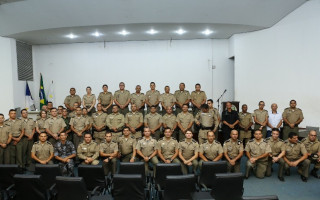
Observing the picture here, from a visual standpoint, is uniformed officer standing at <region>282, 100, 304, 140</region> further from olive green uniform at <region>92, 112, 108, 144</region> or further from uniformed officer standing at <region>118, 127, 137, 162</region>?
olive green uniform at <region>92, 112, 108, 144</region>

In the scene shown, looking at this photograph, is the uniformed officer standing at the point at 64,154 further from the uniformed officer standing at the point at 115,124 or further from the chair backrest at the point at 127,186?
the chair backrest at the point at 127,186

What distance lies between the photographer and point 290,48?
830cm

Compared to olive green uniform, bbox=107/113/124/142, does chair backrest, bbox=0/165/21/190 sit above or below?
below

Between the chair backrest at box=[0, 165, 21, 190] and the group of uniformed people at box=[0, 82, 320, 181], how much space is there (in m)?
1.20

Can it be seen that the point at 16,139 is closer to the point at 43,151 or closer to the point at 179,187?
the point at 43,151

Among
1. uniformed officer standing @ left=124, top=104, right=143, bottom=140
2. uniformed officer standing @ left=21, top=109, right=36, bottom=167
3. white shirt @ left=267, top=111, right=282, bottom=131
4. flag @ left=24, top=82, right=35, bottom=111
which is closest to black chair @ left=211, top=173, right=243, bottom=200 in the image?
uniformed officer standing @ left=124, top=104, right=143, bottom=140

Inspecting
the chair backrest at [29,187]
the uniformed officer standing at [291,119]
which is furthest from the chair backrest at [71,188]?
the uniformed officer standing at [291,119]

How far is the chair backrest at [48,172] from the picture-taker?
14.5 feet

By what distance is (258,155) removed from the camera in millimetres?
5961

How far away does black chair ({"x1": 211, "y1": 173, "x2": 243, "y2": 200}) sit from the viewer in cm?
362

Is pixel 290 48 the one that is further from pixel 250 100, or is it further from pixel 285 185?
pixel 285 185

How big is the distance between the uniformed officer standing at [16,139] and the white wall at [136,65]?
13.0 ft

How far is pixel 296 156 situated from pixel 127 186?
14.6ft

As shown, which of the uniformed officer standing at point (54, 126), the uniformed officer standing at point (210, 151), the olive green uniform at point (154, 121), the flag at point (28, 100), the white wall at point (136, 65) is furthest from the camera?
the white wall at point (136, 65)
